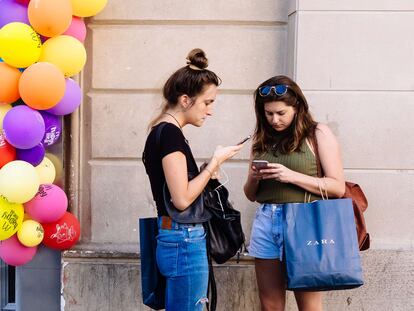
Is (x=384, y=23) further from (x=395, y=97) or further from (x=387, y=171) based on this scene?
(x=387, y=171)

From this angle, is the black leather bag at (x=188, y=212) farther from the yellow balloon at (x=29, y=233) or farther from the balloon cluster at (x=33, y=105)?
the yellow balloon at (x=29, y=233)

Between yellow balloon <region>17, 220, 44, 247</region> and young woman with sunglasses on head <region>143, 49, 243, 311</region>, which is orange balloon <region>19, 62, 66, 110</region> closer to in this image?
yellow balloon <region>17, 220, 44, 247</region>

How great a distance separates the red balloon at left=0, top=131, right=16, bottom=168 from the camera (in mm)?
3584

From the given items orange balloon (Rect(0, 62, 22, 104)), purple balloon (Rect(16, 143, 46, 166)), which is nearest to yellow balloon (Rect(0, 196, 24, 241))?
purple balloon (Rect(16, 143, 46, 166))

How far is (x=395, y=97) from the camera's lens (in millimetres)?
4062

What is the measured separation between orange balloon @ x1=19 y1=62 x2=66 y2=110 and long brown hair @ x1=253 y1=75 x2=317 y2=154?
1164 millimetres

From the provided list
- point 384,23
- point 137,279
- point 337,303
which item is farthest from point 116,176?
→ point 384,23

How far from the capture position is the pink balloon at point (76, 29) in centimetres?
387

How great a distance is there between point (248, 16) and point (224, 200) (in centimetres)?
178

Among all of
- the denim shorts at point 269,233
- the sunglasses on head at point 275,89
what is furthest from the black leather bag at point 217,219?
the sunglasses on head at point 275,89

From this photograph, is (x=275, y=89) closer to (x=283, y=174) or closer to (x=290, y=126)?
(x=290, y=126)

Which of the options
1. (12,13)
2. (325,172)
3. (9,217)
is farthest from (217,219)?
(12,13)

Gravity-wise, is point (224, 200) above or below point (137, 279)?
above

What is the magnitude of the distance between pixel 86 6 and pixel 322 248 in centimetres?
211
